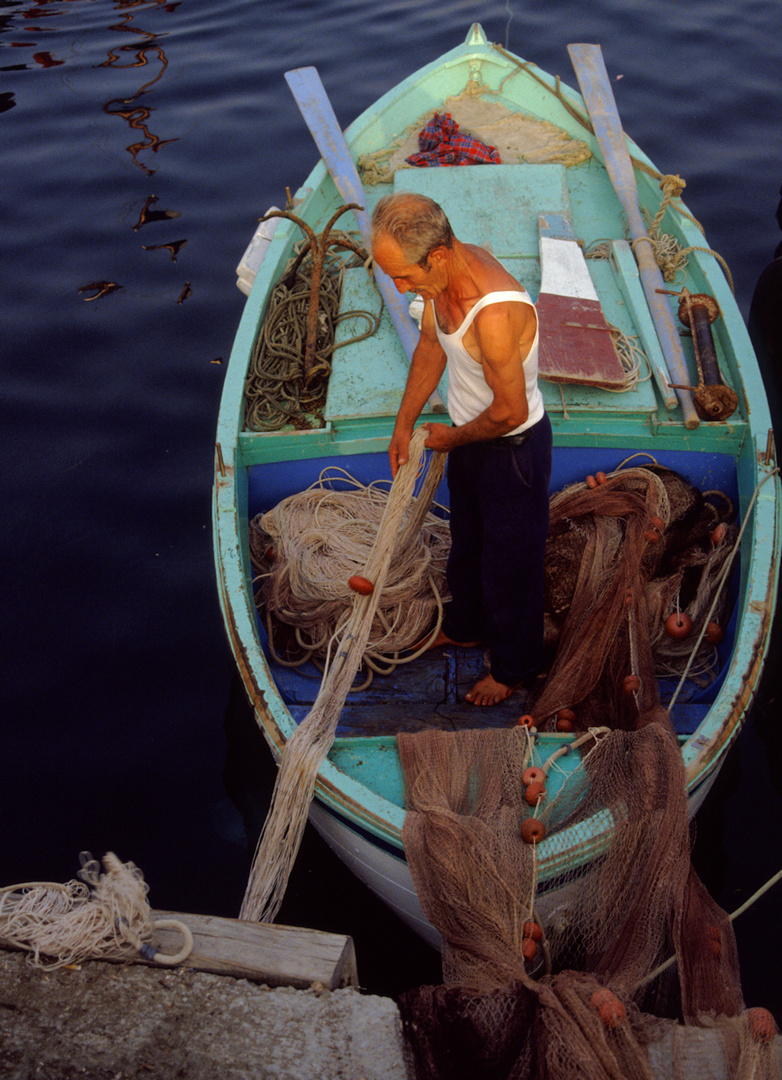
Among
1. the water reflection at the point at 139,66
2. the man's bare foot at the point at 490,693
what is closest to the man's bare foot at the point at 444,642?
the man's bare foot at the point at 490,693

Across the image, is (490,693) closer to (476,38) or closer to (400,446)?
(400,446)

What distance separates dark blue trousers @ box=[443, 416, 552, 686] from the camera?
3299mm

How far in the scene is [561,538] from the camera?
4.20 m

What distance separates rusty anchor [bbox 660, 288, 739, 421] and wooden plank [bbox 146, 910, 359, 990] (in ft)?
10.6

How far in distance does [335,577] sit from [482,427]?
1.37m

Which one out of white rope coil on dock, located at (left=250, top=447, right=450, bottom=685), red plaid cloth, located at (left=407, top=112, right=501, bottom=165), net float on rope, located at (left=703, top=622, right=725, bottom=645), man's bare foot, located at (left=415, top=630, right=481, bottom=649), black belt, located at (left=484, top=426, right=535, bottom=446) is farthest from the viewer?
red plaid cloth, located at (left=407, top=112, right=501, bottom=165)

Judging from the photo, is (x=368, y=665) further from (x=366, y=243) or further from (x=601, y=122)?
(x=601, y=122)

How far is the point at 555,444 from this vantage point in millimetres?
4520

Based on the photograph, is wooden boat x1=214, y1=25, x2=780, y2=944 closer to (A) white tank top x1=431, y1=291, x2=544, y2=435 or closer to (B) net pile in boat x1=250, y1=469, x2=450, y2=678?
(B) net pile in boat x1=250, y1=469, x2=450, y2=678

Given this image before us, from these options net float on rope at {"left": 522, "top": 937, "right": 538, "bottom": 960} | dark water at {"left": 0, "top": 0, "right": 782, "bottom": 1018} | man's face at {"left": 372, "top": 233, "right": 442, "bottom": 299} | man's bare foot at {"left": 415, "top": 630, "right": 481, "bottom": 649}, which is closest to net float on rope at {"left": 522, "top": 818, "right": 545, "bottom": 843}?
net float on rope at {"left": 522, "top": 937, "right": 538, "bottom": 960}

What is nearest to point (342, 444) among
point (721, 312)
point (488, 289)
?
point (488, 289)

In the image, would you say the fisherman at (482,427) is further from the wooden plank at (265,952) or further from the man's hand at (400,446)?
the wooden plank at (265,952)

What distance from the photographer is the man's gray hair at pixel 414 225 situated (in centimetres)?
275

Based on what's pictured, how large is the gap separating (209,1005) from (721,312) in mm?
4418
